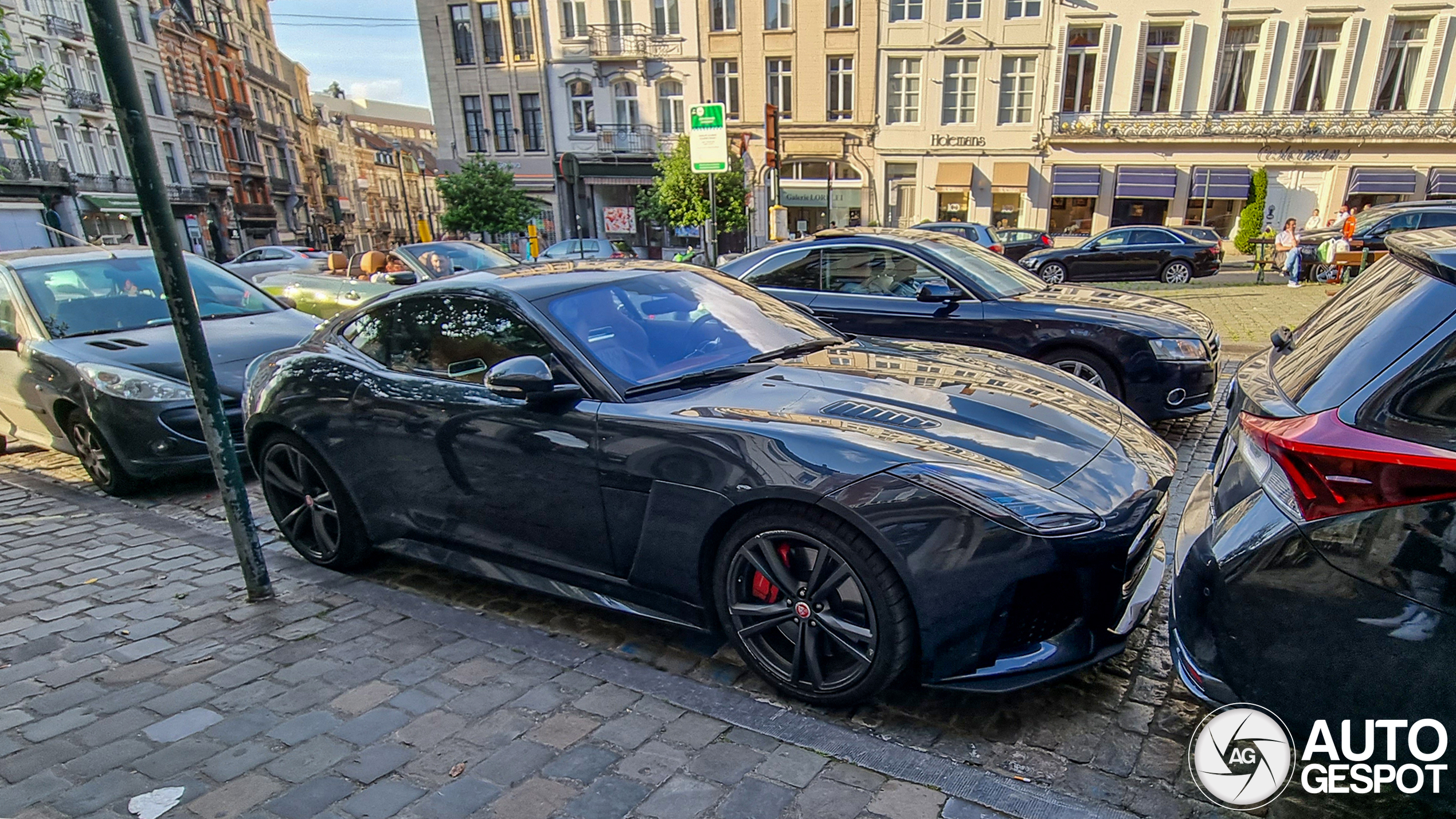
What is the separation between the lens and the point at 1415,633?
163cm

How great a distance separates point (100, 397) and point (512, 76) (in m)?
34.3

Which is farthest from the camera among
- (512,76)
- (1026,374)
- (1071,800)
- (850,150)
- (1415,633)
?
(512,76)

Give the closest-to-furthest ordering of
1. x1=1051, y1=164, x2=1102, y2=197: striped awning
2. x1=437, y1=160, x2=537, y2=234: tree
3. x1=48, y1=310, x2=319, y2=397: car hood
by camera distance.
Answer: x1=48, y1=310, x2=319, y2=397: car hood < x1=1051, y1=164, x2=1102, y2=197: striped awning < x1=437, y1=160, x2=537, y2=234: tree

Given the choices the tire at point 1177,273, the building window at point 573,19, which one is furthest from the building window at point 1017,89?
the building window at point 573,19

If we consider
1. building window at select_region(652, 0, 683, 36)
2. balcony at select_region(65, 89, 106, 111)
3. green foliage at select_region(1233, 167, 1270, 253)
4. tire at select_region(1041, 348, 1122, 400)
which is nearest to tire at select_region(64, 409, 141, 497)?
tire at select_region(1041, 348, 1122, 400)

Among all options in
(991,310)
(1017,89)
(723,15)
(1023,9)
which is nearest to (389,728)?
(991,310)

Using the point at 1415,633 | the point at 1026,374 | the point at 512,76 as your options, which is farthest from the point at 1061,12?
the point at 1415,633

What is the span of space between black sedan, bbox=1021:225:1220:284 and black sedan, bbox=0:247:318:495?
1511cm

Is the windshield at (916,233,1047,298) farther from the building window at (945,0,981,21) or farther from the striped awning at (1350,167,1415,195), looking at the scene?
the striped awning at (1350,167,1415,195)

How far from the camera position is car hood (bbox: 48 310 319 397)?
4.98 meters

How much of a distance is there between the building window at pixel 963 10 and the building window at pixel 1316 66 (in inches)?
443

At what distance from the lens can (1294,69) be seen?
26.4 meters

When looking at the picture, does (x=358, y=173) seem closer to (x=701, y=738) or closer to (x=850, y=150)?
(x=850, y=150)

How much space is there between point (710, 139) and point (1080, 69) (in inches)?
923
